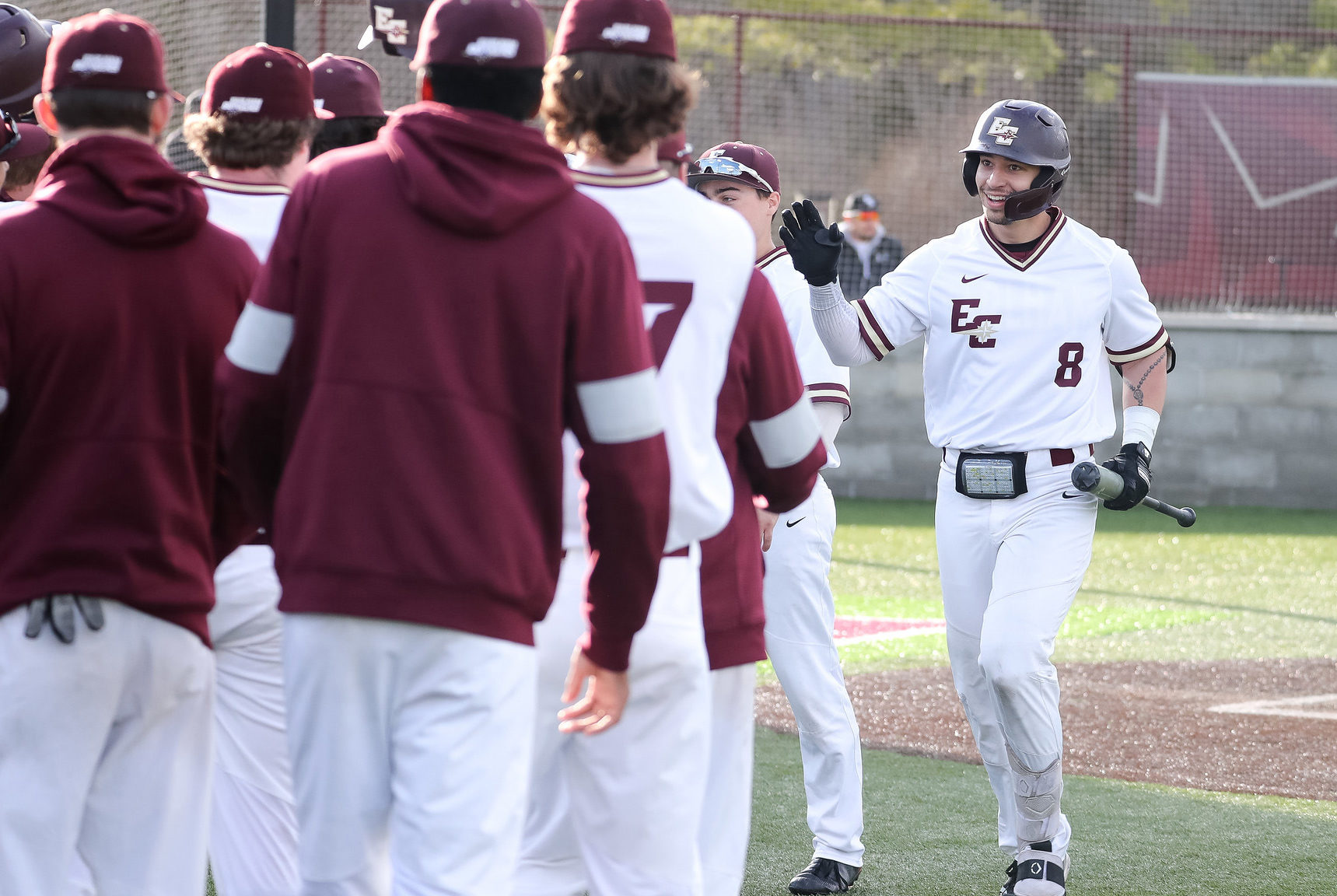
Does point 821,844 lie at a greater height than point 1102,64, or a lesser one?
lesser

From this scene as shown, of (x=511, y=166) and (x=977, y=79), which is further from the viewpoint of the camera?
(x=977, y=79)

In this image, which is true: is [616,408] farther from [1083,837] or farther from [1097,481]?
[1083,837]

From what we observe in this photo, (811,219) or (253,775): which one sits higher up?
(811,219)

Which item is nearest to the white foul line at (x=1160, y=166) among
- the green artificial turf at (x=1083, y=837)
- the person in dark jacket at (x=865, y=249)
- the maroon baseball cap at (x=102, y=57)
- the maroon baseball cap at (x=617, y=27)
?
the person in dark jacket at (x=865, y=249)

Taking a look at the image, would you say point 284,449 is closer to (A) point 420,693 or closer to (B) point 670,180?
(A) point 420,693

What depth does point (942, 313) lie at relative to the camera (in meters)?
5.53

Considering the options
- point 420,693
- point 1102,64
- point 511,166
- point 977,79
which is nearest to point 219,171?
point 511,166

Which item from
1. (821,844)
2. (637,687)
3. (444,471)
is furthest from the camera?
(821,844)

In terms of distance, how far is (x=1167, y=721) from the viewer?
25.3 feet

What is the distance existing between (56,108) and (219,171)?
0.77 meters

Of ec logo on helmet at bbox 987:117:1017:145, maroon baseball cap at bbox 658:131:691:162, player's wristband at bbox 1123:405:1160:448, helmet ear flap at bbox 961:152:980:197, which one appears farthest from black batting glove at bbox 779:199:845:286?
maroon baseball cap at bbox 658:131:691:162

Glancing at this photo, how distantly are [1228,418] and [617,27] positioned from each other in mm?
13881

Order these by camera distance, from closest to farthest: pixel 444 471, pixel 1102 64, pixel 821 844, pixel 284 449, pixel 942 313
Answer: pixel 444 471 < pixel 284 449 < pixel 821 844 < pixel 942 313 < pixel 1102 64

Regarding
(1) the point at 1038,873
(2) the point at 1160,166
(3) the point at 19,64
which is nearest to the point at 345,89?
(3) the point at 19,64
